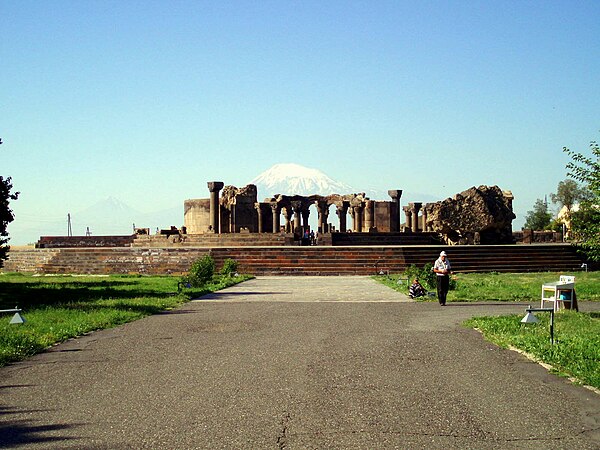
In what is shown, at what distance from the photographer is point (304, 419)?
547 cm

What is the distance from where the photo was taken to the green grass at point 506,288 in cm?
1680

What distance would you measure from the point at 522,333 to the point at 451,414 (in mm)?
4789

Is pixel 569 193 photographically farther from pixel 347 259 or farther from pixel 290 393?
pixel 290 393

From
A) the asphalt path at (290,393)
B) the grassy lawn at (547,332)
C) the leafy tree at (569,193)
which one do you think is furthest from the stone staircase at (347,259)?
the leafy tree at (569,193)

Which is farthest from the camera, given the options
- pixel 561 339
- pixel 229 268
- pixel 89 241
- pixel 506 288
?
pixel 89 241

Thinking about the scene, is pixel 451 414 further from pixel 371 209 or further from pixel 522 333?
pixel 371 209

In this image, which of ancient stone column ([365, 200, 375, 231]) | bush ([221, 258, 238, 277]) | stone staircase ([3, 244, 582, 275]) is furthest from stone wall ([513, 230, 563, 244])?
bush ([221, 258, 238, 277])

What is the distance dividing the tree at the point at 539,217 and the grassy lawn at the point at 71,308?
61.5 metres

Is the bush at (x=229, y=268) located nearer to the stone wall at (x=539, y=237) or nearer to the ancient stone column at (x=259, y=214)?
the ancient stone column at (x=259, y=214)

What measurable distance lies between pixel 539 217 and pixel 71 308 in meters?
72.4

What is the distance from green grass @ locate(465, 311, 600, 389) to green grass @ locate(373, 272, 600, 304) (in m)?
4.08

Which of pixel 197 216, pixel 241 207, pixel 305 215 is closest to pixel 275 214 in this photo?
pixel 241 207

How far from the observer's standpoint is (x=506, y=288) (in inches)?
757

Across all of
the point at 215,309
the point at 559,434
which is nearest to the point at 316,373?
the point at 559,434
